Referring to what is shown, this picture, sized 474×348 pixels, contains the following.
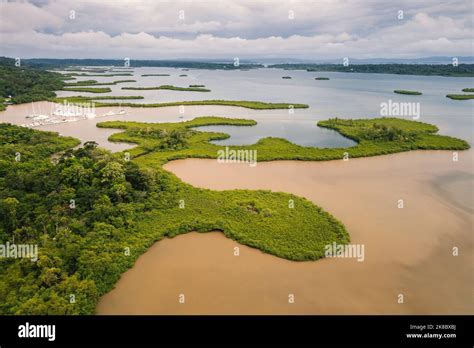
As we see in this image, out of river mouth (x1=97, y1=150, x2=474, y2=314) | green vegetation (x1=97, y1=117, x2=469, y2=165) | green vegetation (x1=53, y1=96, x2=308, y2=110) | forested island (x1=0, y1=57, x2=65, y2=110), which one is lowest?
river mouth (x1=97, y1=150, x2=474, y2=314)

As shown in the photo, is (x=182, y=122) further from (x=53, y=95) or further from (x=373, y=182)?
(x=53, y=95)

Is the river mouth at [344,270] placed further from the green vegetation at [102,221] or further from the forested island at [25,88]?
the forested island at [25,88]

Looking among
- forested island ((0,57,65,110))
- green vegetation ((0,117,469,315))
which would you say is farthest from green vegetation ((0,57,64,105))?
green vegetation ((0,117,469,315))

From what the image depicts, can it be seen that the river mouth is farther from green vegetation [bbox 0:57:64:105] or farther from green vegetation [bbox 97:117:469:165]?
green vegetation [bbox 0:57:64:105]

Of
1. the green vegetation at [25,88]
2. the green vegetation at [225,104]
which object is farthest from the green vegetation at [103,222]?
the green vegetation at [25,88]

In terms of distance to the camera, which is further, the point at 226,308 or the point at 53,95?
the point at 53,95

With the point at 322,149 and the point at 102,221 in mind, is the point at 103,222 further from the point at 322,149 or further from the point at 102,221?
the point at 322,149

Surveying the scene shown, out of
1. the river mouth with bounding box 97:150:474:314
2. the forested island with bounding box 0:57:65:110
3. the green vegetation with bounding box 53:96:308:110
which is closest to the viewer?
the river mouth with bounding box 97:150:474:314

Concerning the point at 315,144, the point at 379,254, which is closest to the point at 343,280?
the point at 379,254
